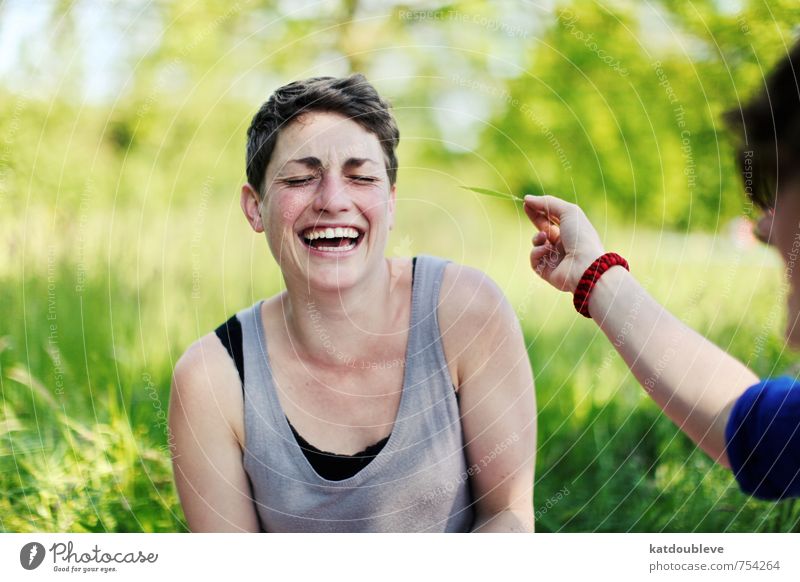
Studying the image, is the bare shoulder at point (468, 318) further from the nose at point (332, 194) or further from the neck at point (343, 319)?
the nose at point (332, 194)

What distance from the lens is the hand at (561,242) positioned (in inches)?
40.6

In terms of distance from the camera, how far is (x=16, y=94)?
134 centimetres

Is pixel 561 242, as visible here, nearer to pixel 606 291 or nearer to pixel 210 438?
pixel 606 291

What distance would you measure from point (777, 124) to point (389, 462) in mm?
643

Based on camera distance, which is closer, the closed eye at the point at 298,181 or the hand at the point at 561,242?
the hand at the point at 561,242

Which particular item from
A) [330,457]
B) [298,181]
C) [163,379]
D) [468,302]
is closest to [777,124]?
[468,302]

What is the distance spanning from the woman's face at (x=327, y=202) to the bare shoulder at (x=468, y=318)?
0.37 feet

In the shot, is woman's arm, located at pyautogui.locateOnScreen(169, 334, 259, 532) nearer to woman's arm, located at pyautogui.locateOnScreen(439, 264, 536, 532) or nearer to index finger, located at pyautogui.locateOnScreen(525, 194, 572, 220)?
woman's arm, located at pyautogui.locateOnScreen(439, 264, 536, 532)

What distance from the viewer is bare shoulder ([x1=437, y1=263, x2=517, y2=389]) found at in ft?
3.89

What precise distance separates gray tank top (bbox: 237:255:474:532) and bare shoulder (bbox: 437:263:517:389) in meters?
0.01

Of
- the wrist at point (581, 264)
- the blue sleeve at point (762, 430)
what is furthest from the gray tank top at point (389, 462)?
the blue sleeve at point (762, 430)

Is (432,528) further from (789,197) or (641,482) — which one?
(789,197)

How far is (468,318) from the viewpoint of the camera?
1.19m

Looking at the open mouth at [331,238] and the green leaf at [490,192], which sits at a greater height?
the green leaf at [490,192]
